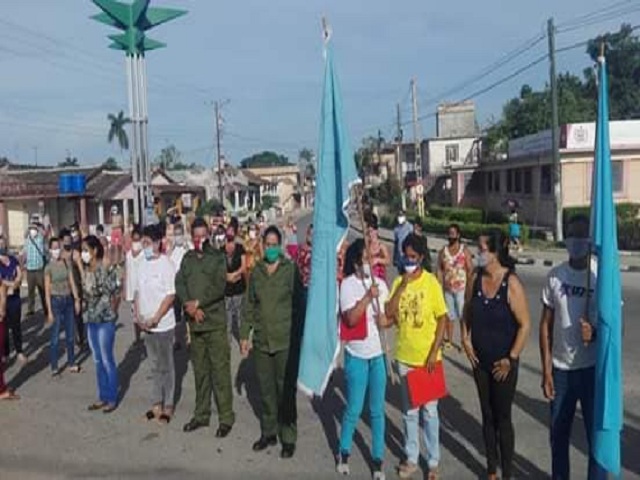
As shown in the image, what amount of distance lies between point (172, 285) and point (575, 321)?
3.94m

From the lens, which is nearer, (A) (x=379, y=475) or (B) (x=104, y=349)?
(A) (x=379, y=475)

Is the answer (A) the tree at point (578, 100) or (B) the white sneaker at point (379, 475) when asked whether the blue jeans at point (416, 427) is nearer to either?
(B) the white sneaker at point (379, 475)

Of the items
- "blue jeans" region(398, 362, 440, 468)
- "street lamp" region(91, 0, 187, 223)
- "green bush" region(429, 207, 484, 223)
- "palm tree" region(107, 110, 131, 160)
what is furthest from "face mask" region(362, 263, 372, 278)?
"palm tree" region(107, 110, 131, 160)

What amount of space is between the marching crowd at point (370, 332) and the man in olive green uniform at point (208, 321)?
11mm

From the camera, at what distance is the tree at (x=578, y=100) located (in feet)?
202

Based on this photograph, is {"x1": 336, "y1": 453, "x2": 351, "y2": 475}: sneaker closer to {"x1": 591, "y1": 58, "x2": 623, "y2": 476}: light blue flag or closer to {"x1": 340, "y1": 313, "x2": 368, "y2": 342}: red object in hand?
{"x1": 340, "y1": 313, "x2": 368, "y2": 342}: red object in hand

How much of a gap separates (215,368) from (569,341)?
332 centimetres

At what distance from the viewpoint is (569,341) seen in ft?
16.3

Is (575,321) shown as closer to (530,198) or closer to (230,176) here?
(530,198)

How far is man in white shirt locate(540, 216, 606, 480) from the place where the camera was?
4.90 metres

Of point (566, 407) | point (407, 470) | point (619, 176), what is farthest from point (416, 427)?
point (619, 176)

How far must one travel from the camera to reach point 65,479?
603 cm

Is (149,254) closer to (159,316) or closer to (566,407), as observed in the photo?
(159,316)

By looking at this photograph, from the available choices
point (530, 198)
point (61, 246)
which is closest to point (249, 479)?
point (61, 246)
